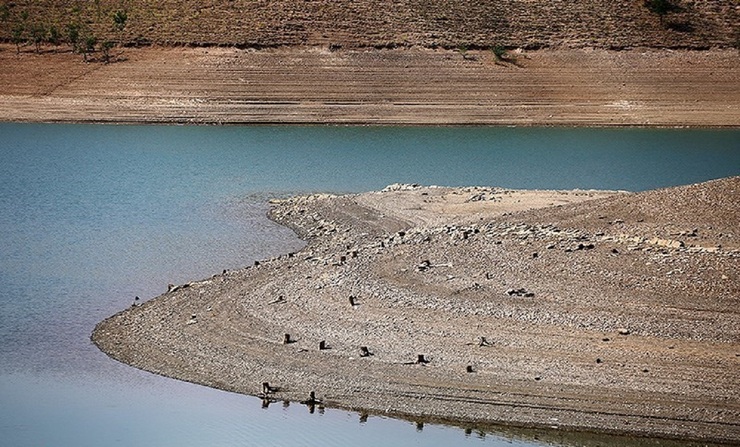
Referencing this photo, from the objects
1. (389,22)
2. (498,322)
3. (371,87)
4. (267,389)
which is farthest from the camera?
(389,22)

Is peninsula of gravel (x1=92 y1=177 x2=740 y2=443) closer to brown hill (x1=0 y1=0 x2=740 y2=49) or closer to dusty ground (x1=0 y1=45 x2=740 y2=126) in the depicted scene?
dusty ground (x1=0 y1=45 x2=740 y2=126)

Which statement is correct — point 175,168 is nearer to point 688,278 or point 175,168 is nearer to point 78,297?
point 78,297

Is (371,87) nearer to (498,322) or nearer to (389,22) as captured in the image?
(389,22)

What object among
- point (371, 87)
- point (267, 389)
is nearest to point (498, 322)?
point (267, 389)

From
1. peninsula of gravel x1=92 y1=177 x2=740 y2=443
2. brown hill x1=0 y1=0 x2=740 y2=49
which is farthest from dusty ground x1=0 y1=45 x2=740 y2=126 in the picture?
peninsula of gravel x1=92 y1=177 x2=740 y2=443

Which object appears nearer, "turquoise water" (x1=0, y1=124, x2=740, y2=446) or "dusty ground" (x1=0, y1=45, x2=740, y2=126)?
"turquoise water" (x1=0, y1=124, x2=740, y2=446)
